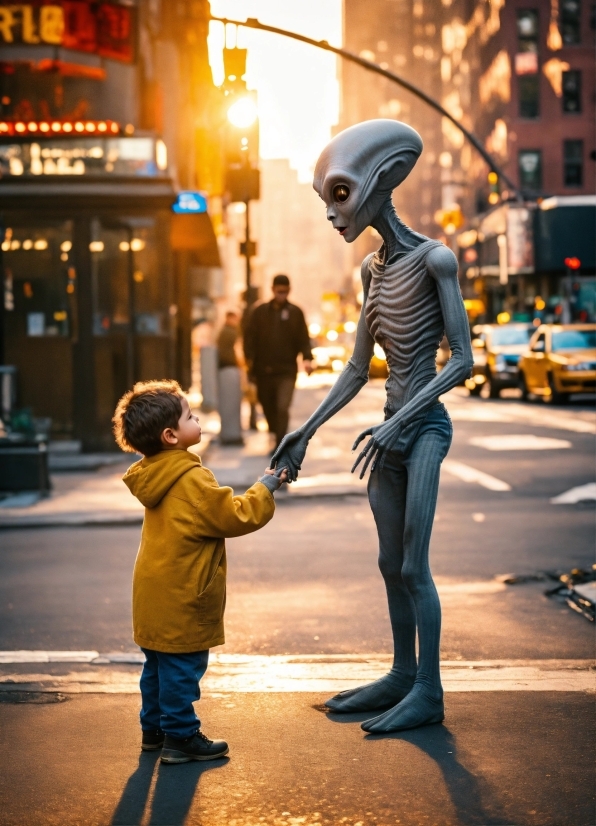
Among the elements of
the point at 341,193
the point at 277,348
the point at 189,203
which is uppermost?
the point at 189,203

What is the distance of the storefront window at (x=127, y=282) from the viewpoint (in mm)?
19297

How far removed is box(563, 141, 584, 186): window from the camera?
67.2 metres

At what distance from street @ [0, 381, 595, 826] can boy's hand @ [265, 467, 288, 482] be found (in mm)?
931

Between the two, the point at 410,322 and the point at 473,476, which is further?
the point at 473,476

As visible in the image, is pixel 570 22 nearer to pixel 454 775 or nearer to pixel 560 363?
pixel 560 363

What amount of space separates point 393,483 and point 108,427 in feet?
46.2

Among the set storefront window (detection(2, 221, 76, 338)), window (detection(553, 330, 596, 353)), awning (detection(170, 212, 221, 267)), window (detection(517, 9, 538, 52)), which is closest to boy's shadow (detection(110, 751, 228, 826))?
storefront window (detection(2, 221, 76, 338))

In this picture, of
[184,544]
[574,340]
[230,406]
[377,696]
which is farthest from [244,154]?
[184,544]

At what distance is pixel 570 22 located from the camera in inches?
2625

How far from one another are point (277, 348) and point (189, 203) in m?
6.74

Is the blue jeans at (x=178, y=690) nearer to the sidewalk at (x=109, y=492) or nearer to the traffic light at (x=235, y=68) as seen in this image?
the sidewalk at (x=109, y=492)

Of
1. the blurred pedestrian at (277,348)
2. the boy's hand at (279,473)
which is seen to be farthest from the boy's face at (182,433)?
the blurred pedestrian at (277,348)

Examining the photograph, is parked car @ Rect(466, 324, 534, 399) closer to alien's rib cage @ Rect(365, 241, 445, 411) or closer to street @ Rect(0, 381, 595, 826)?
street @ Rect(0, 381, 595, 826)

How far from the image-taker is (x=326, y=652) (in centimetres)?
629
